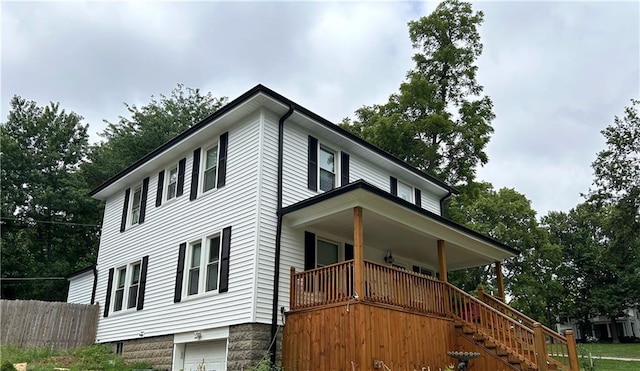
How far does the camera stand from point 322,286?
10.5 m

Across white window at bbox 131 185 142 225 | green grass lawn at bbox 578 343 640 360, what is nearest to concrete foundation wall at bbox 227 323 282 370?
white window at bbox 131 185 142 225

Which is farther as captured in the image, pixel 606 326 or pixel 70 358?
pixel 606 326

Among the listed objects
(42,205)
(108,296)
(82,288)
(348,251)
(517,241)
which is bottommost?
(108,296)

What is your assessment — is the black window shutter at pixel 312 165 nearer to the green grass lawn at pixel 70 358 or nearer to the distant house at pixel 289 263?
the distant house at pixel 289 263

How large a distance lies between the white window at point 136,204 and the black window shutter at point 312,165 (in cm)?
682

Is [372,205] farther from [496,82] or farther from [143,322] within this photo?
[496,82]

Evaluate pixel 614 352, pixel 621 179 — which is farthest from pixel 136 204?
pixel 614 352

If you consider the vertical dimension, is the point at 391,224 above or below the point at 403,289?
above

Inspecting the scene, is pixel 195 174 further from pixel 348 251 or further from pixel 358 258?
pixel 358 258

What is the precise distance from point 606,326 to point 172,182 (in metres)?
56.0

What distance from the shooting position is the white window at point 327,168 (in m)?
13.4

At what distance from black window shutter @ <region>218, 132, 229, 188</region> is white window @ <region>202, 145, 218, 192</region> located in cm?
28

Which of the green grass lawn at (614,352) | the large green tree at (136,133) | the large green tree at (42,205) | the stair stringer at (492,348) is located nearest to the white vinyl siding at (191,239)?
the stair stringer at (492,348)

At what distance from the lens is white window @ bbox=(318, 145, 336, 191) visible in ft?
43.9
